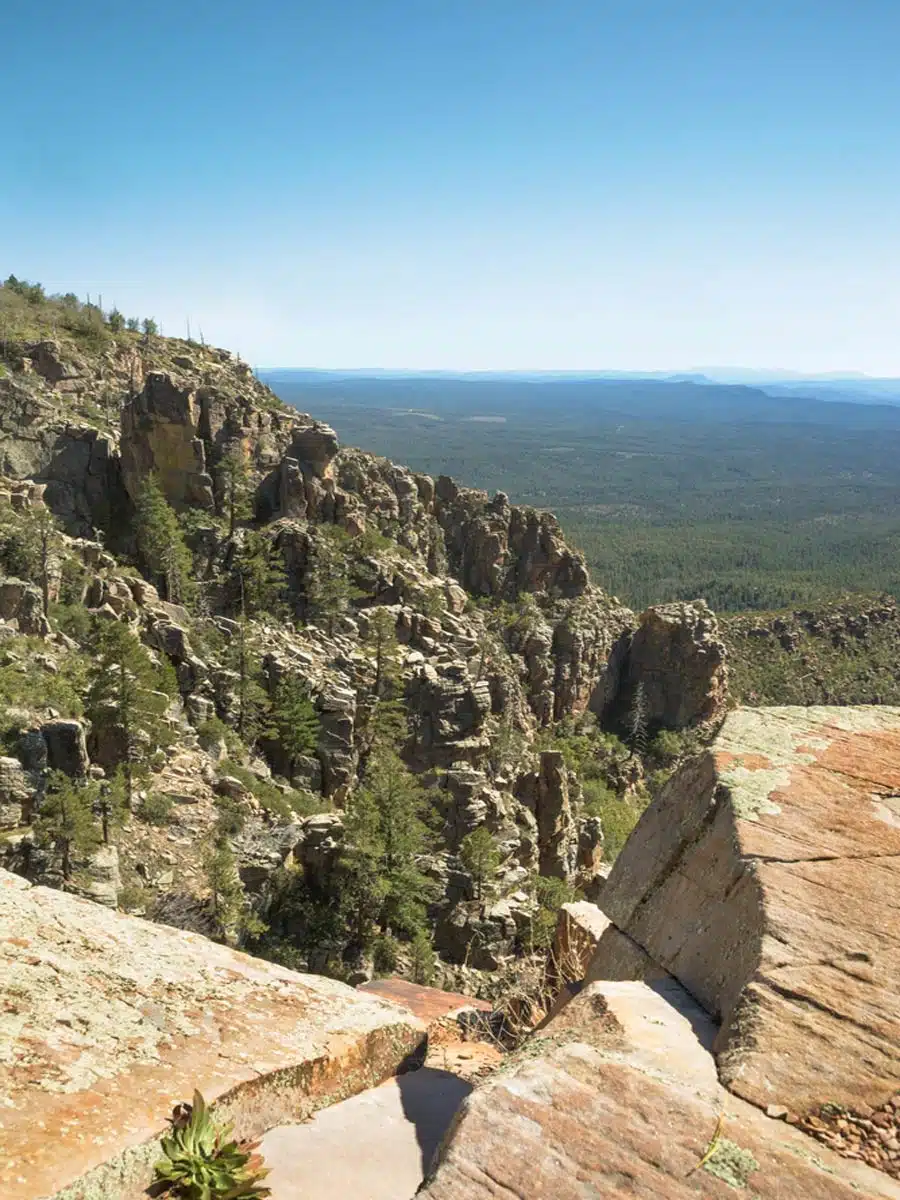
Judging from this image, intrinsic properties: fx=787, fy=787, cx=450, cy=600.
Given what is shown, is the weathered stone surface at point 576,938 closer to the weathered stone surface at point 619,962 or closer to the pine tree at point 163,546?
the weathered stone surface at point 619,962

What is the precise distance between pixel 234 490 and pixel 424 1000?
46.9 metres

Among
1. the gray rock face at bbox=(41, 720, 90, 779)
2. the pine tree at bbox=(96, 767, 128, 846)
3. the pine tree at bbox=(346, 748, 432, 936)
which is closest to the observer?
the gray rock face at bbox=(41, 720, 90, 779)

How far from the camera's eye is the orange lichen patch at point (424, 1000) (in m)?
9.82

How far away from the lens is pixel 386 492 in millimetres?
70750

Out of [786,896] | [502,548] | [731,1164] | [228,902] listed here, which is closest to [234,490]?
[228,902]

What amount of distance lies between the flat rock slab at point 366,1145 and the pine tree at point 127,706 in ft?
75.6

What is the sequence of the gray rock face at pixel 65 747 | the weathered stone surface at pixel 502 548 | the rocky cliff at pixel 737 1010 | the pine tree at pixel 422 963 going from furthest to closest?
the weathered stone surface at pixel 502 548
the pine tree at pixel 422 963
the gray rock face at pixel 65 747
the rocky cliff at pixel 737 1010

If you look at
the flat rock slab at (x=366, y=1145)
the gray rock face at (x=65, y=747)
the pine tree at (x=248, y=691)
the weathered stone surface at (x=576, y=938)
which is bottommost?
the pine tree at (x=248, y=691)

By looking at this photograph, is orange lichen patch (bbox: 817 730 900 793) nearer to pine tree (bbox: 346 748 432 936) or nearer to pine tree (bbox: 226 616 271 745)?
pine tree (bbox: 346 748 432 936)

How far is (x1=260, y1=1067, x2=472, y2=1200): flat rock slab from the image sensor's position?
5406mm

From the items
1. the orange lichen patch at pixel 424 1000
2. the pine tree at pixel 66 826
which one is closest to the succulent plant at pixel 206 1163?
the orange lichen patch at pixel 424 1000

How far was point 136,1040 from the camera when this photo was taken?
252 inches

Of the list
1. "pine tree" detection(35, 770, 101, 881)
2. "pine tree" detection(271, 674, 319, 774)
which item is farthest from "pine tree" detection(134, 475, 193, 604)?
"pine tree" detection(35, 770, 101, 881)

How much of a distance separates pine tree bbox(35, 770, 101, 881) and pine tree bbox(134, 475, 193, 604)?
25968 mm
